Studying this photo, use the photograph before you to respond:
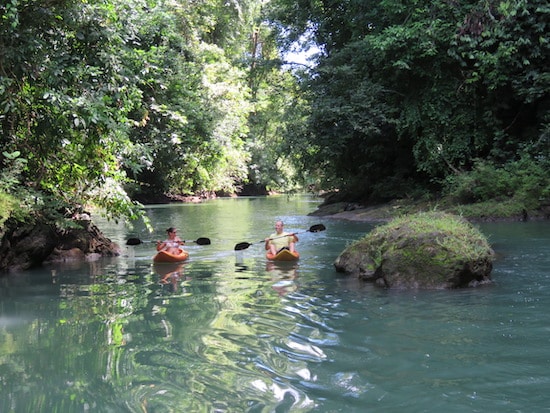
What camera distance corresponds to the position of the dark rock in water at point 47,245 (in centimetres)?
1022

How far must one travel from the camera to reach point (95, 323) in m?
6.07

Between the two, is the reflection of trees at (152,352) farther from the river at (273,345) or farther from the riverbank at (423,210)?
the riverbank at (423,210)

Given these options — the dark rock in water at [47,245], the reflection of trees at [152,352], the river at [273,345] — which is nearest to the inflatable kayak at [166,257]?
the river at [273,345]

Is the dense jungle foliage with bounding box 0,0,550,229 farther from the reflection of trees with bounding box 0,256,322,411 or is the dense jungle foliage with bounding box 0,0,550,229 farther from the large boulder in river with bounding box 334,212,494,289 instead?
the large boulder in river with bounding box 334,212,494,289

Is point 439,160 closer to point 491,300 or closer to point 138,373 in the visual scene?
point 491,300

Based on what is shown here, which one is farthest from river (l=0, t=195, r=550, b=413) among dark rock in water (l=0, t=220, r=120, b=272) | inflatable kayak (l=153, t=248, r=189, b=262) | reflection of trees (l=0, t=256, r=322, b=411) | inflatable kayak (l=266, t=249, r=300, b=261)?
inflatable kayak (l=153, t=248, r=189, b=262)

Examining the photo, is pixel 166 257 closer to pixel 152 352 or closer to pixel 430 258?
pixel 430 258

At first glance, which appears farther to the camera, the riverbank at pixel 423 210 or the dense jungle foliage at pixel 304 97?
the riverbank at pixel 423 210

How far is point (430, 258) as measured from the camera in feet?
24.0

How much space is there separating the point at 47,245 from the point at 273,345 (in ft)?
25.1

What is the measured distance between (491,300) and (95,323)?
4936 mm

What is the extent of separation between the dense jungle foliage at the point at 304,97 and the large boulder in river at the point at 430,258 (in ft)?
16.4

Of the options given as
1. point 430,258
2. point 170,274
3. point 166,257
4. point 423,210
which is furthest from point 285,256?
point 423,210

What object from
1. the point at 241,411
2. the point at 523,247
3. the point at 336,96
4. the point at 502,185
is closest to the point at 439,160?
the point at 502,185
